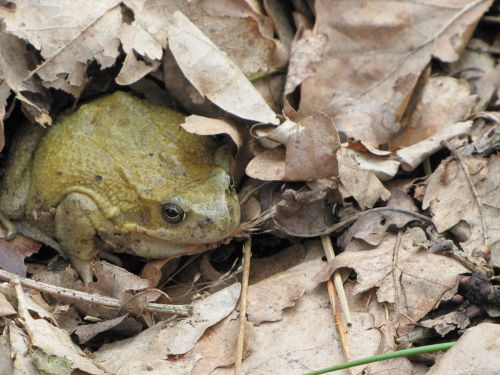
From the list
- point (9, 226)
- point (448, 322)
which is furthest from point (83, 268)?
point (448, 322)

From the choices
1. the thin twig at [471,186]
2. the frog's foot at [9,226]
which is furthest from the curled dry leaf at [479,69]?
the frog's foot at [9,226]

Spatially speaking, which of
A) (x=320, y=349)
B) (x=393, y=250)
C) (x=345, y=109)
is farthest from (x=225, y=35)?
(x=320, y=349)

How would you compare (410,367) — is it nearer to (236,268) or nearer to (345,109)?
(236,268)

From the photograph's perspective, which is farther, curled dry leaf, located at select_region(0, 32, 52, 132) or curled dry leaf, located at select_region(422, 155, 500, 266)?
curled dry leaf, located at select_region(0, 32, 52, 132)

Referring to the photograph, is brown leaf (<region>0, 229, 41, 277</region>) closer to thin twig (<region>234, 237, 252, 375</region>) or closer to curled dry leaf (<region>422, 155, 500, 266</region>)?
thin twig (<region>234, 237, 252, 375</region>)

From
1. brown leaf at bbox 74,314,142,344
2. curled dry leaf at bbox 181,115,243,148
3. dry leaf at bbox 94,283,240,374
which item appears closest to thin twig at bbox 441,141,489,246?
curled dry leaf at bbox 181,115,243,148

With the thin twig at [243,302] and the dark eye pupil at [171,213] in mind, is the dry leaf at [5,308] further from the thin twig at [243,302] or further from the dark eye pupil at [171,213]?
the thin twig at [243,302]
